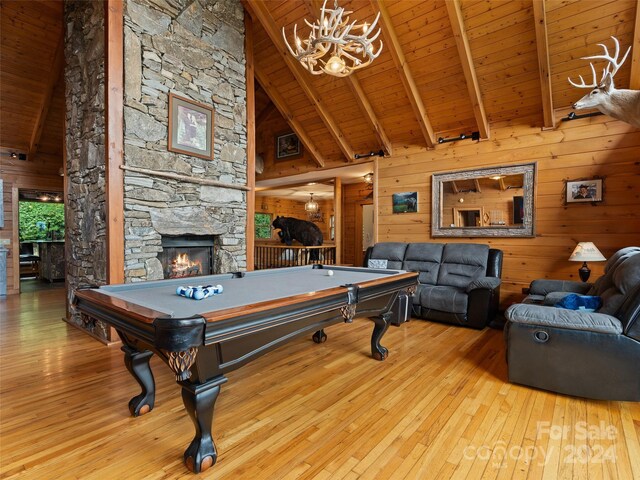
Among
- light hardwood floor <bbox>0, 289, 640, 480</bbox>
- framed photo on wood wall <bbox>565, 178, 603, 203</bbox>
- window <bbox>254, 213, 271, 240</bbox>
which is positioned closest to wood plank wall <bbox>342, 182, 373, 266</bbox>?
window <bbox>254, 213, 271, 240</bbox>

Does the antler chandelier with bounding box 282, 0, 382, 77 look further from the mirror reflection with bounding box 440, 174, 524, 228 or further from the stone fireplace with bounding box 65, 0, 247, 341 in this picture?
the mirror reflection with bounding box 440, 174, 524, 228

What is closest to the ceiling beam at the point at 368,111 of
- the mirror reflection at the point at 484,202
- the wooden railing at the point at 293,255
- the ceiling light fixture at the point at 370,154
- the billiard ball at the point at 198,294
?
the ceiling light fixture at the point at 370,154

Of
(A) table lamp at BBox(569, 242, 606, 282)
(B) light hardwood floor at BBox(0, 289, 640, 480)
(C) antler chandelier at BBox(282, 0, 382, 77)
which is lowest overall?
(B) light hardwood floor at BBox(0, 289, 640, 480)

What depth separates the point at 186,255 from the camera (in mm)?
4312

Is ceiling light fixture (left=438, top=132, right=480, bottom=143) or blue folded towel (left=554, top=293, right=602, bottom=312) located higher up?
ceiling light fixture (left=438, top=132, right=480, bottom=143)

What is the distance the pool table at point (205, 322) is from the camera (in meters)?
1.33

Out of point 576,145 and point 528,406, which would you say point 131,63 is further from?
point 576,145

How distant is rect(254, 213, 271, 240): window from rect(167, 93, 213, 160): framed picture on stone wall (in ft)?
22.1

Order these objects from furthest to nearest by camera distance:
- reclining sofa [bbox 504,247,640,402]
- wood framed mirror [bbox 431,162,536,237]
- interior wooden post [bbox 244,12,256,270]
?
interior wooden post [bbox 244,12,256,270]
wood framed mirror [bbox 431,162,536,237]
reclining sofa [bbox 504,247,640,402]

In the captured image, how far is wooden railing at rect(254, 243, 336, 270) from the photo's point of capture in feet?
24.3

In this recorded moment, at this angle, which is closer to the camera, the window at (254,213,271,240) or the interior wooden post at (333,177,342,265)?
the interior wooden post at (333,177,342,265)

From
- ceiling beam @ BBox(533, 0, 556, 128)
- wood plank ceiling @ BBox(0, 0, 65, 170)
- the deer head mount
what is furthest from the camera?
wood plank ceiling @ BBox(0, 0, 65, 170)

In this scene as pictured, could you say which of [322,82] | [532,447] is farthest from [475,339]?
[322,82]

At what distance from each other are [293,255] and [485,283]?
444 centimetres
